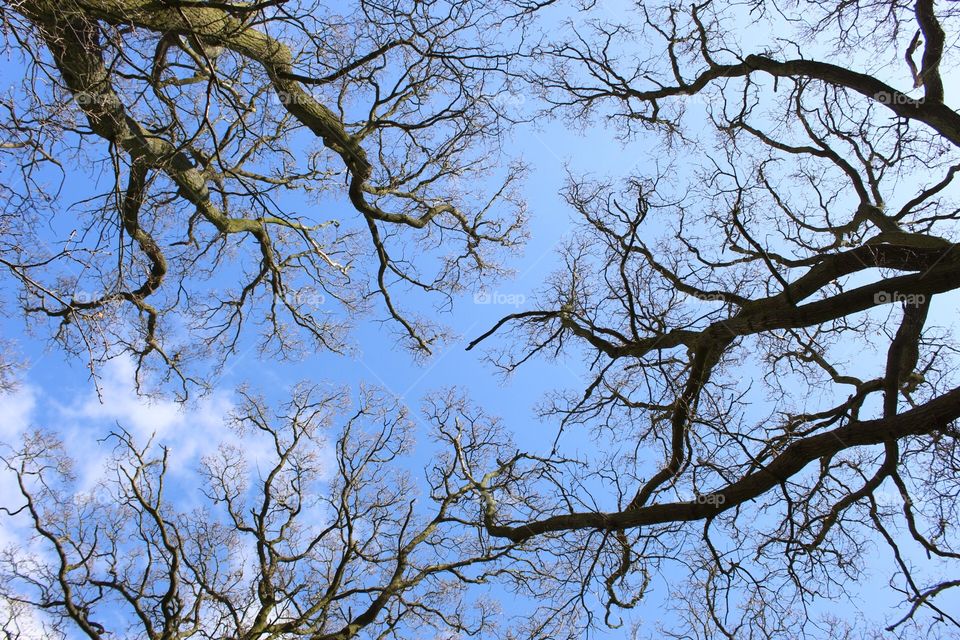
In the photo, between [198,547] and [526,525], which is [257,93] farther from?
[198,547]

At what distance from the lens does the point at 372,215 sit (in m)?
9.05

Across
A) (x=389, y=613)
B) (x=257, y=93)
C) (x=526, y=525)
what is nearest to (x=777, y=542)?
(x=526, y=525)

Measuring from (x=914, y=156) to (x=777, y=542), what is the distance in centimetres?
520

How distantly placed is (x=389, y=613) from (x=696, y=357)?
21.0 feet

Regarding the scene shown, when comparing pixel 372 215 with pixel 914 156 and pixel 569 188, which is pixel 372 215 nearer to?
pixel 569 188

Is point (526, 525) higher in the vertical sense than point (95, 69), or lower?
lower

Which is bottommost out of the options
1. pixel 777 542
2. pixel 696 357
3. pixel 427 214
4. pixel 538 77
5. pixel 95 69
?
pixel 777 542

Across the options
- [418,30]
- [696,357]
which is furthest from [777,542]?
[418,30]

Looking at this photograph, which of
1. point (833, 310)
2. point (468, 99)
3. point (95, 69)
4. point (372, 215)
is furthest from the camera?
point (372, 215)

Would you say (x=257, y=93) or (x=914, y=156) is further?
(x=914, y=156)

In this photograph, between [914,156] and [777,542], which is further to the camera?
[914,156]

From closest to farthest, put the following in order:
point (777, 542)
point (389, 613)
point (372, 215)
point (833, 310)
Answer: point (833, 310) → point (777, 542) → point (372, 215) → point (389, 613)

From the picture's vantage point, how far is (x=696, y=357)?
7.00 meters

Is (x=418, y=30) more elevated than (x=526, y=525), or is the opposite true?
(x=418, y=30)
